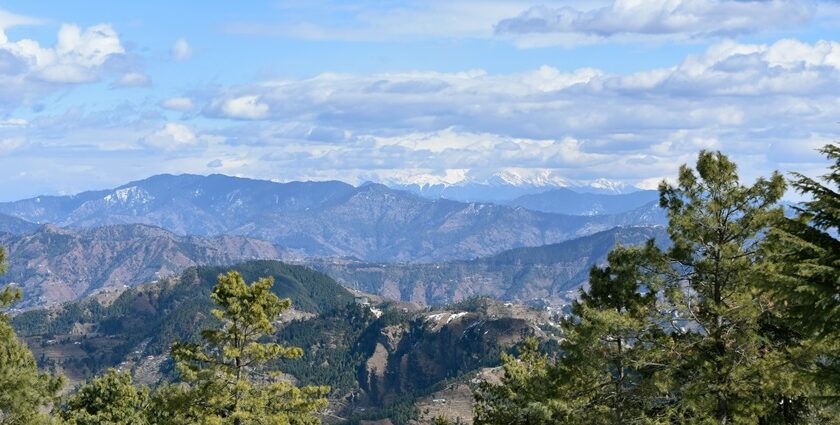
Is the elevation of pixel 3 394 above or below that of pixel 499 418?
above

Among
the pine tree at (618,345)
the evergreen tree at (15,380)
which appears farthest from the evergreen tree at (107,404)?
the pine tree at (618,345)

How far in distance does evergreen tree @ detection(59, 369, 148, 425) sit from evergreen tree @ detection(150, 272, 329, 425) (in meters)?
35.3

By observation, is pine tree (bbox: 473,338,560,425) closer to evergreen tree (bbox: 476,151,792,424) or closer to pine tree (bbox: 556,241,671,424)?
pine tree (bbox: 556,241,671,424)

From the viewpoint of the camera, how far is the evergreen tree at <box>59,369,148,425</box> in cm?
7031

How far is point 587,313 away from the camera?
1292 inches

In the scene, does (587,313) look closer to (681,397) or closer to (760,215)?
(681,397)

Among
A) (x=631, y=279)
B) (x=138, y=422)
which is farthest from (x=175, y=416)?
(x=138, y=422)

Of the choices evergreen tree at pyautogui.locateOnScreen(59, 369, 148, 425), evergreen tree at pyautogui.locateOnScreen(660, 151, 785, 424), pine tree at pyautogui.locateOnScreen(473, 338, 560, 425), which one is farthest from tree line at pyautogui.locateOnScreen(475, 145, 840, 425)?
evergreen tree at pyautogui.locateOnScreen(59, 369, 148, 425)

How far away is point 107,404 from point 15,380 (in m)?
31.0

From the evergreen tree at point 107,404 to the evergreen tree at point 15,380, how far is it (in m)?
25.1

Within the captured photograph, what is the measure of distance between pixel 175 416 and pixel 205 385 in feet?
13.3

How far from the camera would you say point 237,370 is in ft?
124

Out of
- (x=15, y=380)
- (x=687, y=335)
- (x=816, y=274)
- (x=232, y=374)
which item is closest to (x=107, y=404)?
(x=15, y=380)

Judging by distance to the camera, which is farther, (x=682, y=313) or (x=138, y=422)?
(x=138, y=422)
